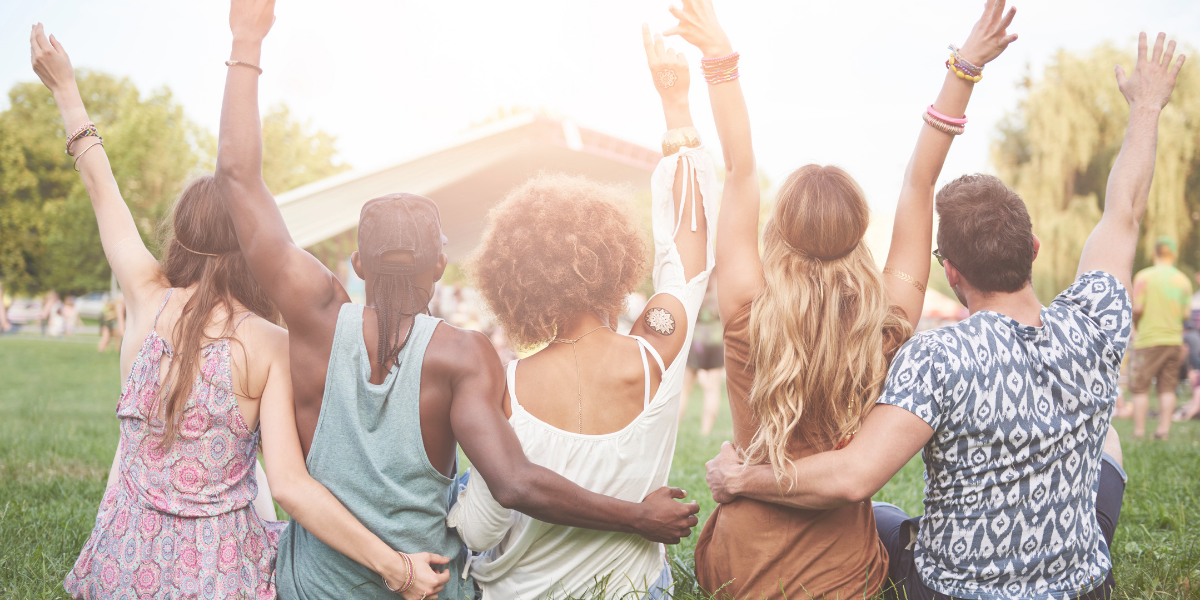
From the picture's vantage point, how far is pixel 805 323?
2.05 m

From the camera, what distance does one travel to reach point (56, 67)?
2447 mm

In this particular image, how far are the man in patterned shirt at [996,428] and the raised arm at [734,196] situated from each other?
478 mm

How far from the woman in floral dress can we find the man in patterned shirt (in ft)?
4.16

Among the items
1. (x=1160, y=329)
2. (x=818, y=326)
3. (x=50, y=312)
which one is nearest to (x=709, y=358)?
(x=1160, y=329)

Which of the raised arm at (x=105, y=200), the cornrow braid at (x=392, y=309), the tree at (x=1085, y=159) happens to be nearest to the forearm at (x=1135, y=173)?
the cornrow braid at (x=392, y=309)

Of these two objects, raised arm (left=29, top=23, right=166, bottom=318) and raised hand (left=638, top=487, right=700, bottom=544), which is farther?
raised arm (left=29, top=23, right=166, bottom=318)

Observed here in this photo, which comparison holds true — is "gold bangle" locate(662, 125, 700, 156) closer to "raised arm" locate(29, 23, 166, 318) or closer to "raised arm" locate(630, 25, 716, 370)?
"raised arm" locate(630, 25, 716, 370)

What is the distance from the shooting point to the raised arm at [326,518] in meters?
Result: 2.00

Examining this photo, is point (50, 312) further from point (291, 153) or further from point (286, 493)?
point (286, 493)

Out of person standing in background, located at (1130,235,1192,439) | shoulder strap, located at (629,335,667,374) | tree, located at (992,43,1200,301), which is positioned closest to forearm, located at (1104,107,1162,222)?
shoulder strap, located at (629,335,667,374)

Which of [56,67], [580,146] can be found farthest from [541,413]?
[580,146]

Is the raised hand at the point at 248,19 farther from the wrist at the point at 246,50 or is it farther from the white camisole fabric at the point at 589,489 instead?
the white camisole fabric at the point at 589,489

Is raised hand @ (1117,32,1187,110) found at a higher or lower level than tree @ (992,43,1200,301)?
higher

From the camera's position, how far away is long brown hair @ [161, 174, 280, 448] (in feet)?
7.09
